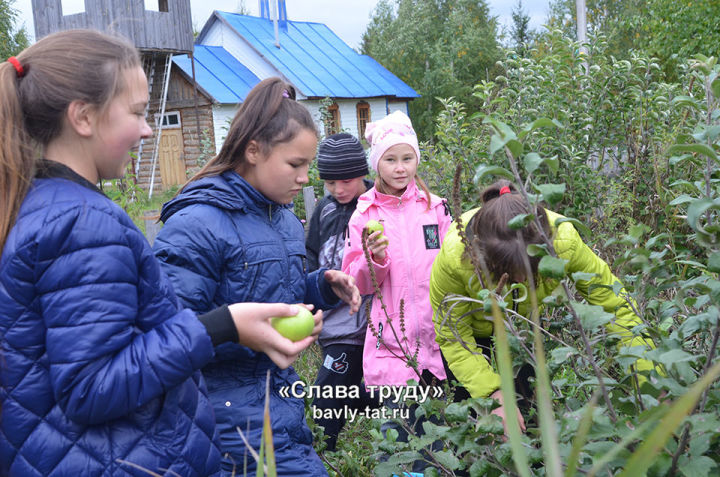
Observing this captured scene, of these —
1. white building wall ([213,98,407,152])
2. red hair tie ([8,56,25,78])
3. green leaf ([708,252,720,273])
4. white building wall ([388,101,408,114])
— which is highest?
white building wall ([388,101,408,114])

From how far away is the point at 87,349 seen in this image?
4.00ft

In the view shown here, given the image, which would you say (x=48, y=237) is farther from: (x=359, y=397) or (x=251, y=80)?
(x=251, y=80)

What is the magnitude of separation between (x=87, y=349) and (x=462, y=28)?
124 ft

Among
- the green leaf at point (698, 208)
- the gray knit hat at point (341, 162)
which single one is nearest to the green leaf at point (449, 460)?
the green leaf at point (698, 208)

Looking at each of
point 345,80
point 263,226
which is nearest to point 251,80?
point 345,80

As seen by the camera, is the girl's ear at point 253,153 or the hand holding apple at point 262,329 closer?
the hand holding apple at point 262,329

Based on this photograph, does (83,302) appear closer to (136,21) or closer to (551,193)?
(551,193)

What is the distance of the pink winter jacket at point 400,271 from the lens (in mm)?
3027

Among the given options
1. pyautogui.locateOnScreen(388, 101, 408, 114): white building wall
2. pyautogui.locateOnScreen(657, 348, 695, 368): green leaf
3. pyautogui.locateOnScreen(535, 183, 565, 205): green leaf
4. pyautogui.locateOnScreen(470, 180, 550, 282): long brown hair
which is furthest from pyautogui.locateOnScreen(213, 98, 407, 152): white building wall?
pyautogui.locateOnScreen(657, 348, 695, 368): green leaf

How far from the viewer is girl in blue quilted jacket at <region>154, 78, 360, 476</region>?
1861 millimetres

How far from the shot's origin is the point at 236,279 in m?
1.94

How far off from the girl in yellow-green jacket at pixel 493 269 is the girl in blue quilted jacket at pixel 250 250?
42 cm

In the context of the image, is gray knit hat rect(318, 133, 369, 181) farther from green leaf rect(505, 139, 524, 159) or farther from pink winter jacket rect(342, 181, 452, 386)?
green leaf rect(505, 139, 524, 159)

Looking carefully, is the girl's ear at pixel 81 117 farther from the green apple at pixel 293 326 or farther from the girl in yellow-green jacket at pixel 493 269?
the girl in yellow-green jacket at pixel 493 269
